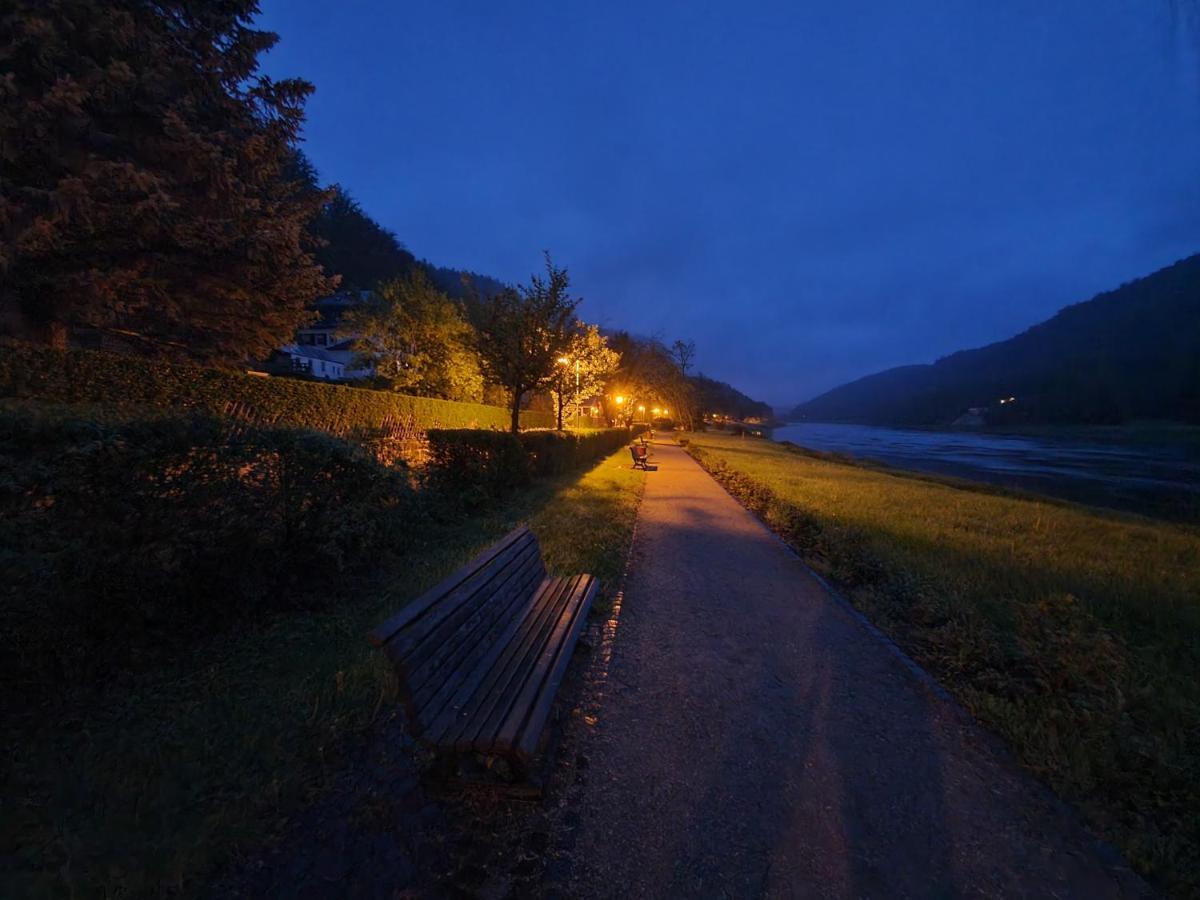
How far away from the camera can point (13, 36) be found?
26.2ft

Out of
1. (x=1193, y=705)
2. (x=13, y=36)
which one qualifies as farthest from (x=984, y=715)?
(x=13, y=36)

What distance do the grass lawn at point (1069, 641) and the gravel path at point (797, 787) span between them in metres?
0.23

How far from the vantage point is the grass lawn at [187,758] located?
171 centimetres

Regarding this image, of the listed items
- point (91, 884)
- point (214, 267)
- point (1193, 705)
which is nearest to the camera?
point (91, 884)

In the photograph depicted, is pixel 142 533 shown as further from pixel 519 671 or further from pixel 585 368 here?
pixel 585 368

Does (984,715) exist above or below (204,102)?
below

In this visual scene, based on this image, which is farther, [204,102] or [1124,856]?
[204,102]

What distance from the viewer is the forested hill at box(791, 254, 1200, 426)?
82250mm

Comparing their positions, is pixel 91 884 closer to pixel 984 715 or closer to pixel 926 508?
pixel 984 715

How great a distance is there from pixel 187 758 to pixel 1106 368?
5387 inches

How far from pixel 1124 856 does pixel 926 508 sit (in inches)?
378

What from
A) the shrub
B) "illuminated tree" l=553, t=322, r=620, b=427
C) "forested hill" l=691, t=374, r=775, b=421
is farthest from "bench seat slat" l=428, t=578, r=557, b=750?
"forested hill" l=691, t=374, r=775, b=421

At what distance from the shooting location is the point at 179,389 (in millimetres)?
9766

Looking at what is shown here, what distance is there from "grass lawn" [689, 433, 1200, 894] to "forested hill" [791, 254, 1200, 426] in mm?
110034
